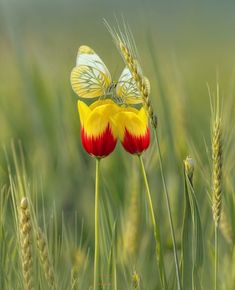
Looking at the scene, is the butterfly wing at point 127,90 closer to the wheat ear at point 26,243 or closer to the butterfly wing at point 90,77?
the butterfly wing at point 90,77

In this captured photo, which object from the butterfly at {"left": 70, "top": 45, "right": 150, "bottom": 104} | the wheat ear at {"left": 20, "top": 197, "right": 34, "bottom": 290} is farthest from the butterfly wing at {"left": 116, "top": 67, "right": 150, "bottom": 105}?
the wheat ear at {"left": 20, "top": 197, "right": 34, "bottom": 290}

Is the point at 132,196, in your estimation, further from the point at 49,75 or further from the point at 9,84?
the point at 9,84

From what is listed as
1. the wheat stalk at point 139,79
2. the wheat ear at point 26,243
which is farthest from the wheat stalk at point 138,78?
the wheat ear at point 26,243

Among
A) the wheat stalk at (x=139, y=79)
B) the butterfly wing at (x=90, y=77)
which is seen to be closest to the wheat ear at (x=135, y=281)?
the wheat stalk at (x=139, y=79)

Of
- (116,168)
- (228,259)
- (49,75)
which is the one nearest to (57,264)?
(228,259)

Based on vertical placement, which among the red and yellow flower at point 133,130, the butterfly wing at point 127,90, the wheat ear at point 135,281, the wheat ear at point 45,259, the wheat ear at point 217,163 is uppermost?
the butterfly wing at point 127,90

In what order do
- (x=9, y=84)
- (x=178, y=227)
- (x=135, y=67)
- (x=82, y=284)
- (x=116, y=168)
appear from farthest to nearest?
(x=9, y=84) → (x=116, y=168) → (x=178, y=227) → (x=82, y=284) → (x=135, y=67)

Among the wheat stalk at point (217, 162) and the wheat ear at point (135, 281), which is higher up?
the wheat stalk at point (217, 162)

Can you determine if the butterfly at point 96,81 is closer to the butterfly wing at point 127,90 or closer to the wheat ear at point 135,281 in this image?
the butterfly wing at point 127,90
